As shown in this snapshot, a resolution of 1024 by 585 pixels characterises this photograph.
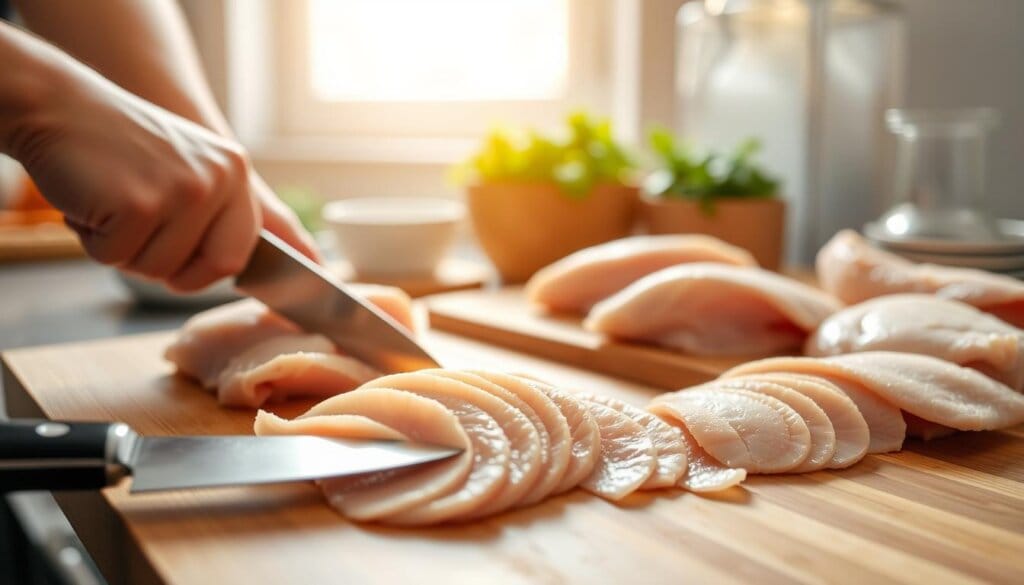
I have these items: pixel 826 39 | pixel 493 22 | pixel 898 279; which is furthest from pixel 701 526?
pixel 493 22

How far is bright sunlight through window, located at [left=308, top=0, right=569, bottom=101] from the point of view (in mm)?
3035

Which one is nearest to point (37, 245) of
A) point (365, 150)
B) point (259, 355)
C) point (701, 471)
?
point (365, 150)

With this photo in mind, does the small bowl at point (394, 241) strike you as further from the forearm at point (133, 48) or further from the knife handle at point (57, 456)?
the knife handle at point (57, 456)

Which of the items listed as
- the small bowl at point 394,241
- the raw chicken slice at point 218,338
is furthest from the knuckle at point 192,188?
the small bowl at point 394,241

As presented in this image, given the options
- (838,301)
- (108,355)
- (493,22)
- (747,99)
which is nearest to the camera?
(108,355)

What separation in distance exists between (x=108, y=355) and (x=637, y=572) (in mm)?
931

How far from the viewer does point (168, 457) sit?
2.61ft

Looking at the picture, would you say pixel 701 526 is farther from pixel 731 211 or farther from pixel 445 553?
pixel 731 211

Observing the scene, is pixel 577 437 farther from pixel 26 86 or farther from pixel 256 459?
pixel 26 86

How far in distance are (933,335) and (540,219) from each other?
3.24 ft

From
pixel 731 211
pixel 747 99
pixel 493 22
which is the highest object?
pixel 493 22

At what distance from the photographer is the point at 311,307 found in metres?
1.18

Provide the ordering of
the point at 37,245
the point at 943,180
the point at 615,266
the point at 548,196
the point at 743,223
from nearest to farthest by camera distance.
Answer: the point at 615,266 < the point at 943,180 < the point at 743,223 < the point at 548,196 < the point at 37,245

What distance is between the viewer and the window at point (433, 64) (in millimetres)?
2904
